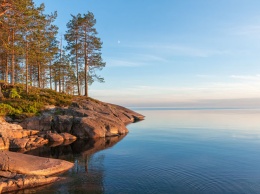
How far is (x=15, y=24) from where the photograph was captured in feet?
89.1

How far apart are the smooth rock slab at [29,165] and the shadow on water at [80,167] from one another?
2.42 feet

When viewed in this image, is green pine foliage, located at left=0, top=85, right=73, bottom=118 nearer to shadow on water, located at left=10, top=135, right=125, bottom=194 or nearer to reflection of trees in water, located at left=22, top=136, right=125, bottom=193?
shadow on water, located at left=10, top=135, right=125, bottom=194

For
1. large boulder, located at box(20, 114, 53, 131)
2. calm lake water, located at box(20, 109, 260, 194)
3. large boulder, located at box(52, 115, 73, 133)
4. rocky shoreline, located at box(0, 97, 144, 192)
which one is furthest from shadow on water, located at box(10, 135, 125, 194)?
large boulder, located at box(20, 114, 53, 131)

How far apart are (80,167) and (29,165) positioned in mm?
3080

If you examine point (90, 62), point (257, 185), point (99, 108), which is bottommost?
point (257, 185)

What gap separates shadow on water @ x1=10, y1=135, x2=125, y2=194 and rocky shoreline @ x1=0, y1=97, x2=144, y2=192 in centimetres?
73

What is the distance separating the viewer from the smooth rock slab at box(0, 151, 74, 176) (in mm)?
12414

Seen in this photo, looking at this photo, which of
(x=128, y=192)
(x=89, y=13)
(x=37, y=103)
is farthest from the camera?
(x=89, y=13)

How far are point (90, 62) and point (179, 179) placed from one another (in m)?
37.9

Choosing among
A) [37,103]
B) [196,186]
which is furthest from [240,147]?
[37,103]

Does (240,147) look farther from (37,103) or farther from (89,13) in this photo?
(89,13)

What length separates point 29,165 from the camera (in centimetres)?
1291

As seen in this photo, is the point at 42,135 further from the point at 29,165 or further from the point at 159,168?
the point at 159,168

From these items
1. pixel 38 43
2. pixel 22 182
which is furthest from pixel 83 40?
pixel 22 182
